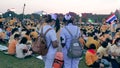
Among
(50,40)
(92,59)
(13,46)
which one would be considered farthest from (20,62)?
(50,40)

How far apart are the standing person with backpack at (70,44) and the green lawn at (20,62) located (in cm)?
366

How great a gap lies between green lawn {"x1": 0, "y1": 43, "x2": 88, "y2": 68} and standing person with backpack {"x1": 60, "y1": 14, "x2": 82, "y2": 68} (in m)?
3.66

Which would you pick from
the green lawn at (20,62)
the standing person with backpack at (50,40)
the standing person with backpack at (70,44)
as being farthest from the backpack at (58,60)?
the green lawn at (20,62)

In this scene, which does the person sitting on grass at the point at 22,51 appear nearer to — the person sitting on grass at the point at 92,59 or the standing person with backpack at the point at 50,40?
the person sitting on grass at the point at 92,59

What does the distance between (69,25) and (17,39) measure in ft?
21.7

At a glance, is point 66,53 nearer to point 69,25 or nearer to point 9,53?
point 69,25

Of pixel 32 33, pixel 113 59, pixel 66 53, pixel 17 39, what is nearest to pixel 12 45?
pixel 17 39

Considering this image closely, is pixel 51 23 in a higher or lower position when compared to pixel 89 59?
higher

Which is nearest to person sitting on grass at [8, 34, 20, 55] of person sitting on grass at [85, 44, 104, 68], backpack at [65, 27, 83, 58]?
person sitting on grass at [85, 44, 104, 68]

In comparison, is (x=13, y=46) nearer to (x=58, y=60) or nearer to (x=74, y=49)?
(x=58, y=60)

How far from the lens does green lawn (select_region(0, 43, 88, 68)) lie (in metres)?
10.7

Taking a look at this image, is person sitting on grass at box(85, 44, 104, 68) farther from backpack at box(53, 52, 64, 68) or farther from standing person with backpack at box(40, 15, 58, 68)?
standing person with backpack at box(40, 15, 58, 68)

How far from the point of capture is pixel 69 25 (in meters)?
7.11

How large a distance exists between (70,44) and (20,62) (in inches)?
195
